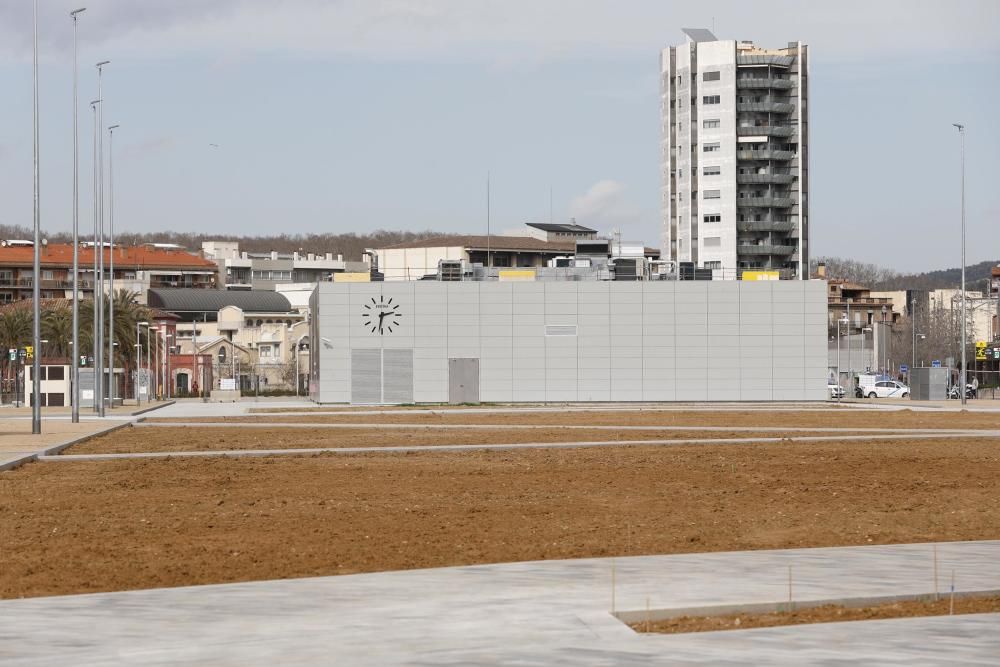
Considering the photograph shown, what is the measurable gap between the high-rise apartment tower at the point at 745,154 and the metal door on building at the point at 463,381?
58.9 metres

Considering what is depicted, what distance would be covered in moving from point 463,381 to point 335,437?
4756 cm

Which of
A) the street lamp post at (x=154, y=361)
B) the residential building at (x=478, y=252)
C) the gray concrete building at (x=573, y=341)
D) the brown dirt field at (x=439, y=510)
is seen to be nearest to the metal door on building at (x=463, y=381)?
the gray concrete building at (x=573, y=341)

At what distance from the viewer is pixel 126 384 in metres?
128

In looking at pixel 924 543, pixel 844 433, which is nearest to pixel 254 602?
pixel 924 543

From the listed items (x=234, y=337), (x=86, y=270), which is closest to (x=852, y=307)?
(x=234, y=337)

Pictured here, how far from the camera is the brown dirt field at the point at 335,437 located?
39.8m

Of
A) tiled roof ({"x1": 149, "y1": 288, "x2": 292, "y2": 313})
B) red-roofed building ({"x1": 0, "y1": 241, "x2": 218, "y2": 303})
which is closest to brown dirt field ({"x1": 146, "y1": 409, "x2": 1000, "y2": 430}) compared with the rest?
tiled roof ({"x1": 149, "y1": 288, "x2": 292, "y2": 313})

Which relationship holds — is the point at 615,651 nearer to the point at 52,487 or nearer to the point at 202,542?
the point at 202,542

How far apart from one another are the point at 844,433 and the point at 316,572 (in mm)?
32106

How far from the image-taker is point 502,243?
184375 millimetres

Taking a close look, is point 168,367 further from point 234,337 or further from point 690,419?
point 690,419

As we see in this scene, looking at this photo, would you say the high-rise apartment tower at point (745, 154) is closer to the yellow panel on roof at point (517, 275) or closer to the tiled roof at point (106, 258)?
the yellow panel on roof at point (517, 275)

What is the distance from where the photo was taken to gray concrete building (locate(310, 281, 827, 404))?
92.1 meters

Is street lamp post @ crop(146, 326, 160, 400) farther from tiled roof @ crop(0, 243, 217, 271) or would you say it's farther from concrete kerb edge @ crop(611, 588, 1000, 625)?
concrete kerb edge @ crop(611, 588, 1000, 625)
